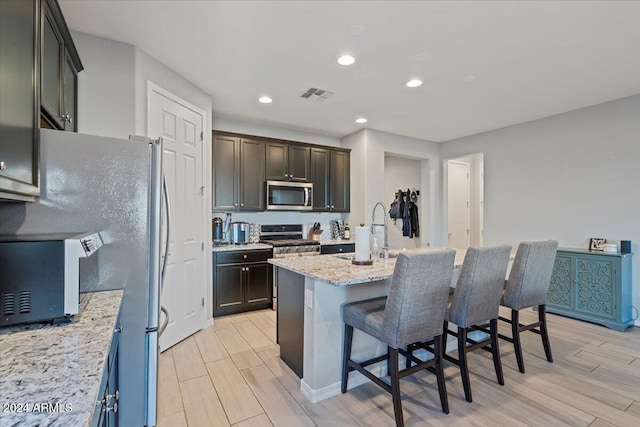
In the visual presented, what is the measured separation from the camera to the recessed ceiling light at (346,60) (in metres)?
2.68

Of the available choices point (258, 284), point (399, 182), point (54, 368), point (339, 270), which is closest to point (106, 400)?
point (54, 368)

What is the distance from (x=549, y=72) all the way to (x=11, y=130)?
3.96 meters

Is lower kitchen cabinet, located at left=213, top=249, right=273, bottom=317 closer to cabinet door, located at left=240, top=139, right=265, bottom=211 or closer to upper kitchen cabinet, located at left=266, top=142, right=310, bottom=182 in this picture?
cabinet door, located at left=240, top=139, right=265, bottom=211

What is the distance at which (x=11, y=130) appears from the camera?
3.60 ft

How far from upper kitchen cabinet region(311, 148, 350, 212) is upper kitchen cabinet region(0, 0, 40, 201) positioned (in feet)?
12.4

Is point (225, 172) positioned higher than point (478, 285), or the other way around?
point (225, 172)

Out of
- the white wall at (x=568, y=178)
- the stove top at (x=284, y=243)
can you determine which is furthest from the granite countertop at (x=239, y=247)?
the white wall at (x=568, y=178)

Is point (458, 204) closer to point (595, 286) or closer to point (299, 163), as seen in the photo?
point (595, 286)

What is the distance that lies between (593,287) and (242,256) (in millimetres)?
4264

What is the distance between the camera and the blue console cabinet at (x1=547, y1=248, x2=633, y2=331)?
3430 millimetres

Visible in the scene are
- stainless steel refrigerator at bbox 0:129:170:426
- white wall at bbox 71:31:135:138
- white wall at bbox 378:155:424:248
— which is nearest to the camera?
stainless steel refrigerator at bbox 0:129:170:426

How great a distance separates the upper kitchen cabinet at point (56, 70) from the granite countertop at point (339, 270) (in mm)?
1699

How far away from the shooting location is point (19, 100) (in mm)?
1152

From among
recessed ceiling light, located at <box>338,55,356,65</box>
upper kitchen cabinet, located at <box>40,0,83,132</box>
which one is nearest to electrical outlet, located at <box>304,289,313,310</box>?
upper kitchen cabinet, located at <box>40,0,83,132</box>
